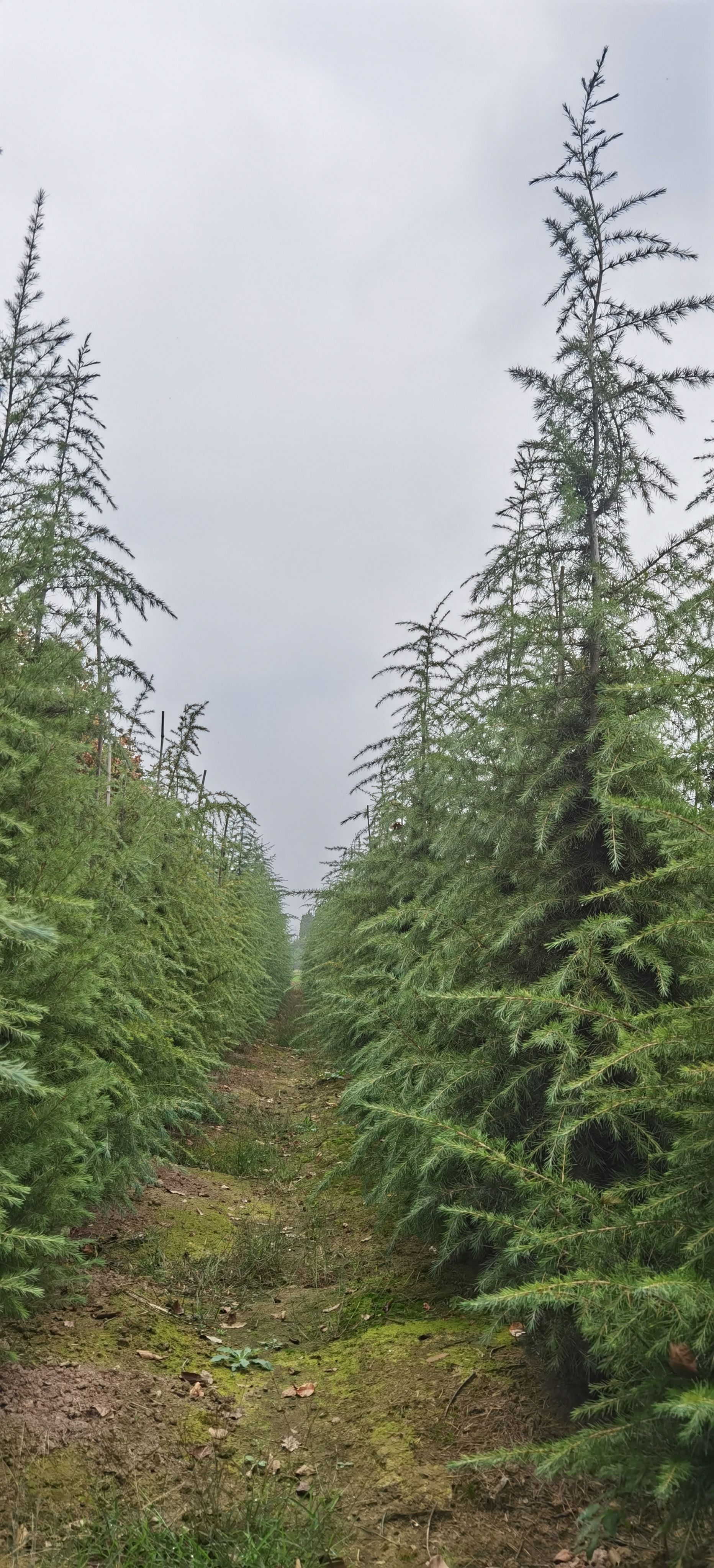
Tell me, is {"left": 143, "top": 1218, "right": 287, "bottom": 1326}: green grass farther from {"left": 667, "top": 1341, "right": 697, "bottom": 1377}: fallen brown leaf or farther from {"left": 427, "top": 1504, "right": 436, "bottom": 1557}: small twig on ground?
{"left": 667, "top": 1341, "right": 697, "bottom": 1377}: fallen brown leaf

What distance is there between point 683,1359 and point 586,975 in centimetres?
150

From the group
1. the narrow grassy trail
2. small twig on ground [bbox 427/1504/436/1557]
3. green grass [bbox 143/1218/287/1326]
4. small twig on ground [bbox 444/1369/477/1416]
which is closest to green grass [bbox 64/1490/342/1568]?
the narrow grassy trail

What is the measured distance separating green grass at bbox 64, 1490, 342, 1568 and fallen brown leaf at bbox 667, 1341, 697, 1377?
1472mm

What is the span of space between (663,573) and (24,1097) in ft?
11.8

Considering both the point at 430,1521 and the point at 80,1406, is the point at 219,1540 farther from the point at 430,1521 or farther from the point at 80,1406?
the point at 80,1406

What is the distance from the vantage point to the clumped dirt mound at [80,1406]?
2.99 m

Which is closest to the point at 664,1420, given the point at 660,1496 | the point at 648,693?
the point at 660,1496

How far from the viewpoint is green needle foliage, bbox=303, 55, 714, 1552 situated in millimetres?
2059

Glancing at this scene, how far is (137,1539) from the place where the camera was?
2.58 metres

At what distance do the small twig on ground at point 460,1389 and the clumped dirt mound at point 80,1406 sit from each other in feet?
3.62

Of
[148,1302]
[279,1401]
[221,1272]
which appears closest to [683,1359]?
[279,1401]

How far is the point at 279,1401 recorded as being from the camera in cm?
355

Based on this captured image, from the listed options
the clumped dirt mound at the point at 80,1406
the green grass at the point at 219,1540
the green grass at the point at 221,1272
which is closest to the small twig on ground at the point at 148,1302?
the green grass at the point at 221,1272

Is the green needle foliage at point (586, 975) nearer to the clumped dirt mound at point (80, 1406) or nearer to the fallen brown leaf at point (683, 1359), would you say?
the fallen brown leaf at point (683, 1359)
